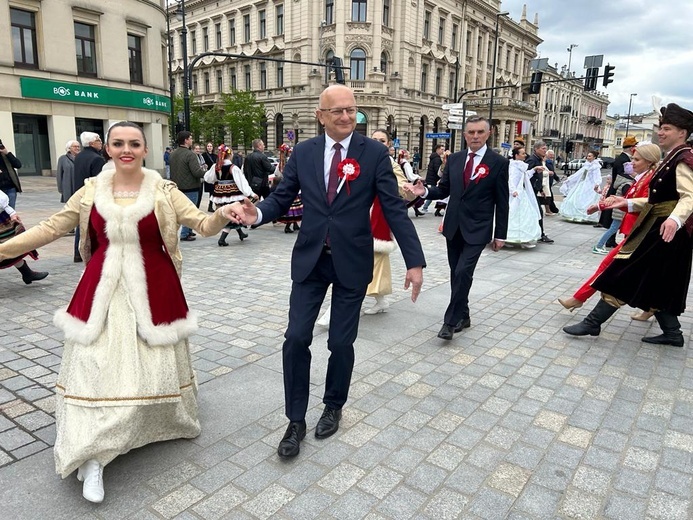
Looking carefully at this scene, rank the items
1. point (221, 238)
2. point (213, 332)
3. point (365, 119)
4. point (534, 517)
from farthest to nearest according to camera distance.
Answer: point (365, 119), point (221, 238), point (213, 332), point (534, 517)

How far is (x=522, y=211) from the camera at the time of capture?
1037cm

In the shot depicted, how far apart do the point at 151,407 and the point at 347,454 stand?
1127mm

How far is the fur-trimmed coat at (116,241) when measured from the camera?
9.01 feet

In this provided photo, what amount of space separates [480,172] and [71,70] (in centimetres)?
2579

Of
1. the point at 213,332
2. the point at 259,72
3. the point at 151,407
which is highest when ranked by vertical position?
the point at 259,72

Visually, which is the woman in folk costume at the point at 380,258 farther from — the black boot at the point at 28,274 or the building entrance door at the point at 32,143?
the building entrance door at the point at 32,143

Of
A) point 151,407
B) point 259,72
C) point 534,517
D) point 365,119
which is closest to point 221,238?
point 151,407

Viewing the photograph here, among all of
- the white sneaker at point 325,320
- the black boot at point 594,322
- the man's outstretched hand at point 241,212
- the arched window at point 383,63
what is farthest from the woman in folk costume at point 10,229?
the arched window at point 383,63

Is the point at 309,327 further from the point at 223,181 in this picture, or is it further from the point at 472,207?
the point at 223,181

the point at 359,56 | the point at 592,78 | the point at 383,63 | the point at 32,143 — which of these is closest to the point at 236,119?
the point at 359,56

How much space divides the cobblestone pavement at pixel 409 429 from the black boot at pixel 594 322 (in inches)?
5.7

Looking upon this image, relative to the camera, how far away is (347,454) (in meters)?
3.06

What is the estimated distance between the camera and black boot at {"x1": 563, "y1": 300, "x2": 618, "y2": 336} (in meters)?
5.07

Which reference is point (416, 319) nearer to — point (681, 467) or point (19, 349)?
point (681, 467)
